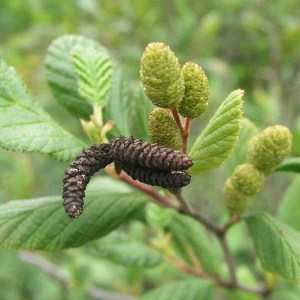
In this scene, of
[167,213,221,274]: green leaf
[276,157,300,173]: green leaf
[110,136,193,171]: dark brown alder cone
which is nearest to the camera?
[110,136,193,171]: dark brown alder cone

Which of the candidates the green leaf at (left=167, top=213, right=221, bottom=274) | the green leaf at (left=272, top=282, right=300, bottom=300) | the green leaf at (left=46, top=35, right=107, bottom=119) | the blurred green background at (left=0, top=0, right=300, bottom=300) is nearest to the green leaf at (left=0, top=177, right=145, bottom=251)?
the green leaf at (left=46, top=35, right=107, bottom=119)

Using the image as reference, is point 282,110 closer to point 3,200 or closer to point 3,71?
point 3,200

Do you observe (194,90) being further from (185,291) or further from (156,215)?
(185,291)

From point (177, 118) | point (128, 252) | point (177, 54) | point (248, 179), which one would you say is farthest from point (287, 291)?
point (177, 54)

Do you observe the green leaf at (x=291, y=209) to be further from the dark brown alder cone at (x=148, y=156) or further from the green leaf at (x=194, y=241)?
the dark brown alder cone at (x=148, y=156)

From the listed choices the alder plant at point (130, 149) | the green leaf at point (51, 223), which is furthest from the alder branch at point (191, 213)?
the green leaf at point (51, 223)

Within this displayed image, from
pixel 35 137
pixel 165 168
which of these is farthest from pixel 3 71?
pixel 165 168

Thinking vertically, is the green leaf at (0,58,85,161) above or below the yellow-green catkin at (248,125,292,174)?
below

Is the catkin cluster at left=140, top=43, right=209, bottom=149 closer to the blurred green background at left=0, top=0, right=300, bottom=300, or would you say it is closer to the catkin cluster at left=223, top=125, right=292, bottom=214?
the catkin cluster at left=223, top=125, right=292, bottom=214
